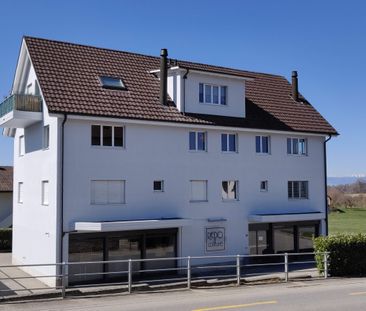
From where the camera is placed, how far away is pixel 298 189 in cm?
2875

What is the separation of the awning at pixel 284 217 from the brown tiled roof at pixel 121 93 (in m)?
4.41

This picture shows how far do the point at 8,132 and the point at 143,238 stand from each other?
435 inches

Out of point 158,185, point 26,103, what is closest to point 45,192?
point 26,103

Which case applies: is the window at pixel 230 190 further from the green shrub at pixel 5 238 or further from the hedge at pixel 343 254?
the green shrub at pixel 5 238

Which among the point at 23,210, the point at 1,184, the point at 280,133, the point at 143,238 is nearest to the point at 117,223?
the point at 143,238

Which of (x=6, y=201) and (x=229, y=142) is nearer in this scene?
(x=229, y=142)

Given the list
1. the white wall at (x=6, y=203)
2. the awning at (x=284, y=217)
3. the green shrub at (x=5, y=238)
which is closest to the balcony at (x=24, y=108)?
the green shrub at (x=5, y=238)

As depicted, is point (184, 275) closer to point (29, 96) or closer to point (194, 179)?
point (194, 179)

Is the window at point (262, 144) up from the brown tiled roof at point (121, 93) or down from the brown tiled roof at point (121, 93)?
down

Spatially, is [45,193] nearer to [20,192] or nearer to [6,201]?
[20,192]

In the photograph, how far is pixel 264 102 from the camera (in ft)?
96.9

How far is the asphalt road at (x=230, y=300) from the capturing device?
1394 centimetres

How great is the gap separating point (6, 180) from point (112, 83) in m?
20.0

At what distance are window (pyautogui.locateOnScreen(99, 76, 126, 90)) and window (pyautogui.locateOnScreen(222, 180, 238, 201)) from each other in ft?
22.0
